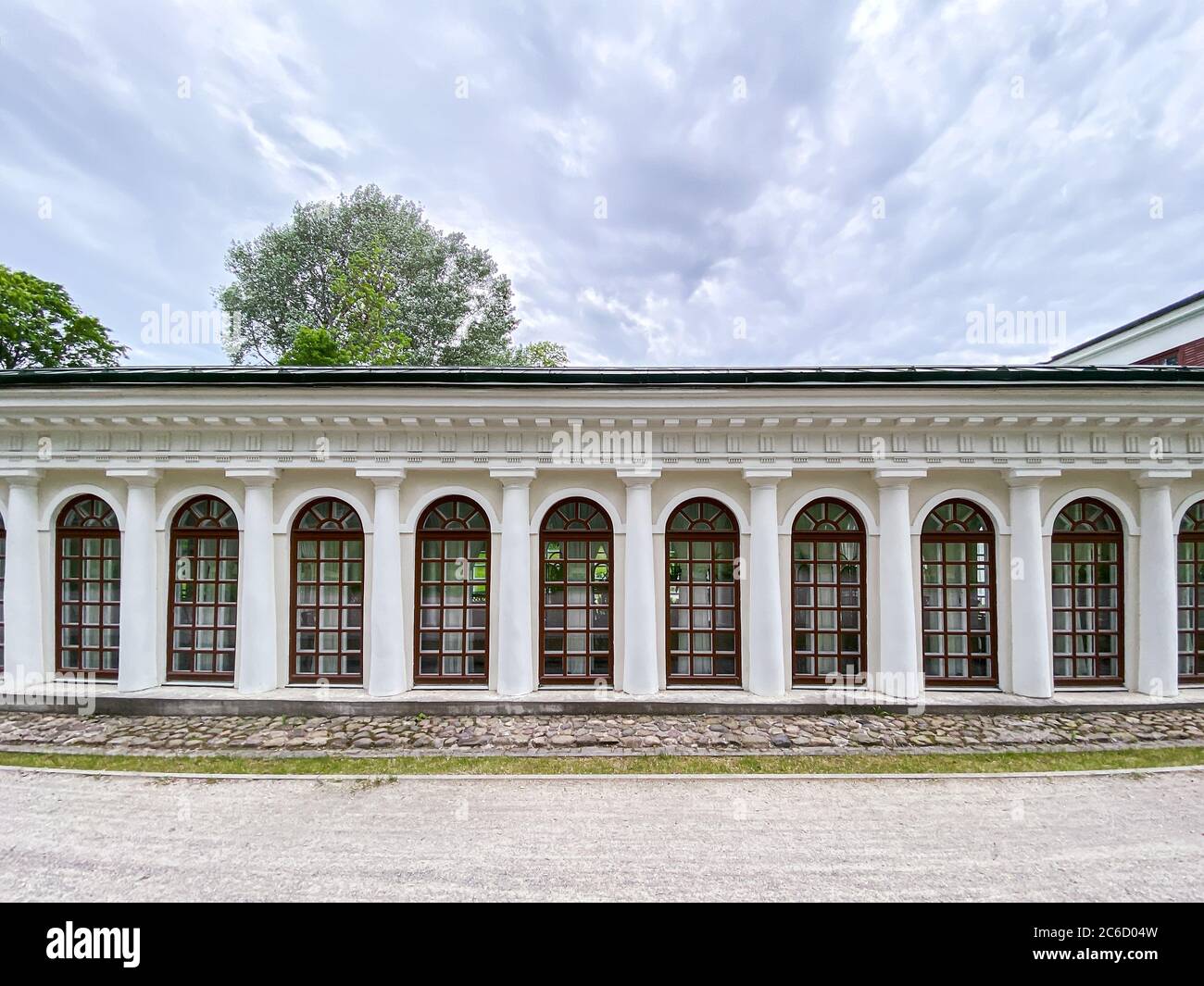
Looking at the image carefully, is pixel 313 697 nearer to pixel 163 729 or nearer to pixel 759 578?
pixel 163 729

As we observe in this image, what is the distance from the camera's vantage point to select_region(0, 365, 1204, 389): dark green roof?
770cm

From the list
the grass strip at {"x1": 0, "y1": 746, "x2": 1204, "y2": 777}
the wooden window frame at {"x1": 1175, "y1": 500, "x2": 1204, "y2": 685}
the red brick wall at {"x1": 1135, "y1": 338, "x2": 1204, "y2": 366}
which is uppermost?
the red brick wall at {"x1": 1135, "y1": 338, "x2": 1204, "y2": 366}

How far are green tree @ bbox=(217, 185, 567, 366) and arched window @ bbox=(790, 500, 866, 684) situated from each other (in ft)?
68.3

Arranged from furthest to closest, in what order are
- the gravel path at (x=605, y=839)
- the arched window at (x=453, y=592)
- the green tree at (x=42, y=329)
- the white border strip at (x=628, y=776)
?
the green tree at (x=42, y=329) < the arched window at (x=453, y=592) < the white border strip at (x=628, y=776) < the gravel path at (x=605, y=839)

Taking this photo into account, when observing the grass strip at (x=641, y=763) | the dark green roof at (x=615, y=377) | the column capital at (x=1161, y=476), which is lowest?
the grass strip at (x=641, y=763)

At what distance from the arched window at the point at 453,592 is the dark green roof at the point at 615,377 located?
231cm

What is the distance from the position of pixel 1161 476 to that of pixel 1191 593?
2462mm

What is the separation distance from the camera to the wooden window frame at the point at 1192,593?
841cm

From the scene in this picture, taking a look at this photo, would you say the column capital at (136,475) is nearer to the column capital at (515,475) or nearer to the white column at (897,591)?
the column capital at (515,475)

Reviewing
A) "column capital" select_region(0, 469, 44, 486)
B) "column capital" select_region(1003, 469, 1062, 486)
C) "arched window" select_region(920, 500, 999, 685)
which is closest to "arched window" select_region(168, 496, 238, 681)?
"column capital" select_region(0, 469, 44, 486)

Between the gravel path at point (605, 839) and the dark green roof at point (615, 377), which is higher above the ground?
the dark green roof at point (615, 377)

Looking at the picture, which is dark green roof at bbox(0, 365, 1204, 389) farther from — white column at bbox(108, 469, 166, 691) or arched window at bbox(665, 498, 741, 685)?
arched window at bbox(665, 498, 741, 685)

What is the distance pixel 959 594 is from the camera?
27.4 ft

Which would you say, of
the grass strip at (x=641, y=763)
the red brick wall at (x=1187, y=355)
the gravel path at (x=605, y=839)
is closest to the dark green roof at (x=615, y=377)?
the grass strip at (x=641, y=763)
